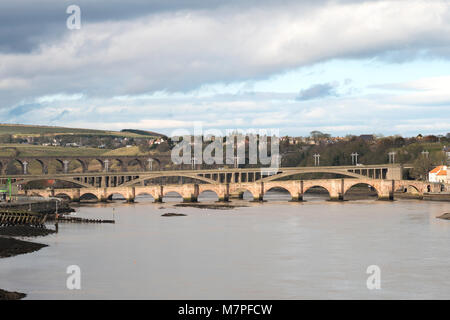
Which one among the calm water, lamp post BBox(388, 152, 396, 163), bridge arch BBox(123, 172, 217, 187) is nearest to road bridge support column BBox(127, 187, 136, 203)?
bridge arch BBox(123, 172, 217, 187)

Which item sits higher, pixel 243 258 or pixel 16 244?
pixel 16 244

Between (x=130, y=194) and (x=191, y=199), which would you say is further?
(x=130, y=194)

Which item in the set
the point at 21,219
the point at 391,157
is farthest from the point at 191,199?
the point at 391,157

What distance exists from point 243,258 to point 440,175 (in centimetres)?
10149

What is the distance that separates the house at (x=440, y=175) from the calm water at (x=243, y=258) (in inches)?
2127

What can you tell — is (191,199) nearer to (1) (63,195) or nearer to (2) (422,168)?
(1) (63,195)

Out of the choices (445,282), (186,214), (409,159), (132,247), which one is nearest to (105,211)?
(186,214)

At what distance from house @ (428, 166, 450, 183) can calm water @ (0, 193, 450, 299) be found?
5404 cm

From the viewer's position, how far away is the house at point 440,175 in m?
154

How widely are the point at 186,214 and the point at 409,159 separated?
95.4 m

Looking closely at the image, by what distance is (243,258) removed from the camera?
63094mm

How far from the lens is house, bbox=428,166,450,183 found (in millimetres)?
153625

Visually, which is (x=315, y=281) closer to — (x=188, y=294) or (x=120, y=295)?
(x=188, y=294)

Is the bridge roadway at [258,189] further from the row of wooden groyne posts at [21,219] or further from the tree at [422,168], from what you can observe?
the row of wooden groyne posts at [21,219]
